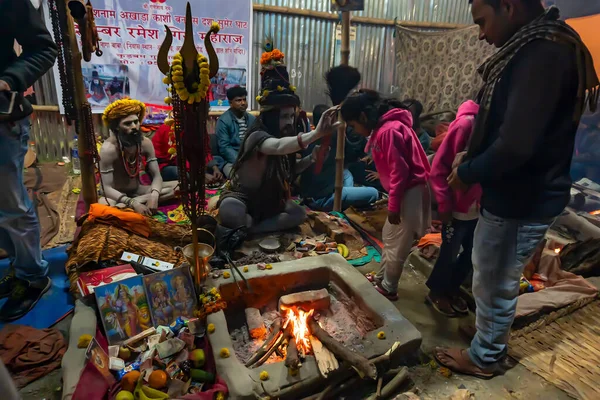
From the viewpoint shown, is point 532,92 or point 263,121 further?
point 263,121

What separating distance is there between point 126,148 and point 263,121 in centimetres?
153

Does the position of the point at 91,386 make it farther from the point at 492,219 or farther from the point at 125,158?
the point at 125,158

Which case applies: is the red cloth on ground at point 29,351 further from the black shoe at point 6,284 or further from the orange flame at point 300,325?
the orange flame at point 300,325

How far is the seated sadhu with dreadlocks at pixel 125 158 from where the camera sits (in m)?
3.90

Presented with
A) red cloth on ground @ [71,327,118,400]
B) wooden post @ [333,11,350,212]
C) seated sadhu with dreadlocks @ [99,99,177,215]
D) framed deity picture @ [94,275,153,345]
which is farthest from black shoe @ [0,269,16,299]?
wooden post @ [333,11,350,212]

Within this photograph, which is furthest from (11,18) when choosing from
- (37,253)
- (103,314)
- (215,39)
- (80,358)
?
(215,39)

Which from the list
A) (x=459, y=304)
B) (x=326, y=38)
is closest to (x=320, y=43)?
(x=326, y=38)

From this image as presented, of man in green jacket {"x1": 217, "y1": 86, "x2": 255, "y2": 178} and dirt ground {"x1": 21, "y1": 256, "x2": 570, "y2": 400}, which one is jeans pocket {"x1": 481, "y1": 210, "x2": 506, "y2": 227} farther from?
man in green jacket {"x1": 217, "y1": 86, "x2": 255, "y2": 178}

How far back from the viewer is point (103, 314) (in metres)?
2.34

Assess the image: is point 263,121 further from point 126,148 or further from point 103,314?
point 103,314

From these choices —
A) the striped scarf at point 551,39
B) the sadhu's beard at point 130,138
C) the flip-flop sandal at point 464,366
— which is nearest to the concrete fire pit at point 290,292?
the flip-flop sandal at point 464,366

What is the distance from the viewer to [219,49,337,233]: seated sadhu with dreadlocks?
11.3ft

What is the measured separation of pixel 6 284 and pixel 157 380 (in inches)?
64.5

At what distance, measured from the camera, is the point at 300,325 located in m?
2.44
